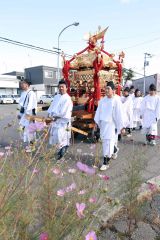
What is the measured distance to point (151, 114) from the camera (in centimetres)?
770

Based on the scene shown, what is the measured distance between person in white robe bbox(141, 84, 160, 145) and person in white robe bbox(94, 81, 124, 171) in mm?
2579

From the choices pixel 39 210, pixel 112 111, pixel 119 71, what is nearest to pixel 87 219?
pixel 39 210

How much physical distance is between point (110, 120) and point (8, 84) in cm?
4244

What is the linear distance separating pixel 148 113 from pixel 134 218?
207 inches

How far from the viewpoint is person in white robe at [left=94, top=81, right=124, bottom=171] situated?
513 centimetres

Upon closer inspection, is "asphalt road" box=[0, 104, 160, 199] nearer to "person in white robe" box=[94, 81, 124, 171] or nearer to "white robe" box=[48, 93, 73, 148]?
"person in white robe" box=[94, 81, 124, 171]

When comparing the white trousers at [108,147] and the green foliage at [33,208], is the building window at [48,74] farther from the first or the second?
the green foliage at [33,208]

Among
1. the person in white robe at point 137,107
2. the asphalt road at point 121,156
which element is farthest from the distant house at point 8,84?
the asphalt road at point 121,156

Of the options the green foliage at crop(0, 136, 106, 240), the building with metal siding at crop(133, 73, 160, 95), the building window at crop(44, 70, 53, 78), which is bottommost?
the green foliage at crop(0, 136, 106, 240)

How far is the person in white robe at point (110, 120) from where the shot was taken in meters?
5.13

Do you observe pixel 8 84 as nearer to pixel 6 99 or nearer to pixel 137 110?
pixel 6 99

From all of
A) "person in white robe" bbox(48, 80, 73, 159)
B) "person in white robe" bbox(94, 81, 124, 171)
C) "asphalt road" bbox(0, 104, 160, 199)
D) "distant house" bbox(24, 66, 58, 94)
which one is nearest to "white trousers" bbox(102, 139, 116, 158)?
"person in white robe" bbox(94, 81, 124, 171)

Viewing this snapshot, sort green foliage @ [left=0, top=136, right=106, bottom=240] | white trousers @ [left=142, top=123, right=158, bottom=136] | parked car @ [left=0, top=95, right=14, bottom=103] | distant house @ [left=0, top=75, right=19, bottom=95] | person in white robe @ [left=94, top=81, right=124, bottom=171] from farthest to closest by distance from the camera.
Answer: distant house @ [left=0, top=75, right=19, bottom=95], parked car @ [left=0, top=95, right=14, bottom=103], white trousers @ [left=142, top=123, right=158, bottom=136], person in white robe @ [left=94, top=81, right=124, bottom=171], green foliage @ [left=0, top=136, right=106, bottom=240]

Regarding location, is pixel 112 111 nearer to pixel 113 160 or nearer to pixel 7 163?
pixel 113 160
